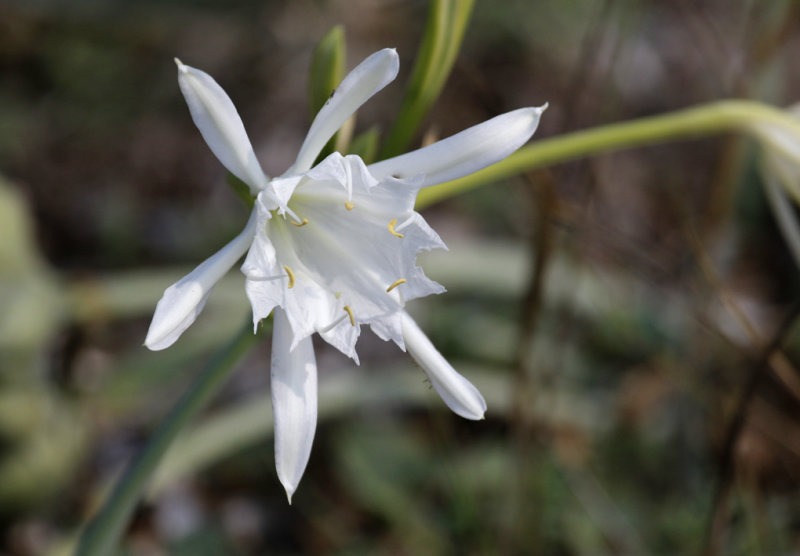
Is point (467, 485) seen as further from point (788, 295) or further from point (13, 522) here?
point (788, 295)

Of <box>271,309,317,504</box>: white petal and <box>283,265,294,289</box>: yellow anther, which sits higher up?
<box>283,265,294,289</box>: yellow anther

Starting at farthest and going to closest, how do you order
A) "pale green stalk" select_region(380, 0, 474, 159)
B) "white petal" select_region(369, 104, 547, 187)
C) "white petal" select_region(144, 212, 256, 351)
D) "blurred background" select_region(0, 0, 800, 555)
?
"blurred background" select_region(0, 0, 800, 555), "pale green stalk" select_region(380, 0, 474, 159), "white petal" select_region(369, 104, 547, 187), "white petal" select_region(144, 212, 256, 351)

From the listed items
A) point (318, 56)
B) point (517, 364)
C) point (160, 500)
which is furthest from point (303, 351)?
point (160, 500)

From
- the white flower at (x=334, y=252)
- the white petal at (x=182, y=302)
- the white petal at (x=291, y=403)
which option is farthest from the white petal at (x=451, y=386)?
the white petal at (x=182, y=302)

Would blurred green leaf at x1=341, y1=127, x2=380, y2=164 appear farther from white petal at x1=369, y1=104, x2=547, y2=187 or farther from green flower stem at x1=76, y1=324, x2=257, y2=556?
green flower stem at x1=76, y1=324, x2=257, y2=556

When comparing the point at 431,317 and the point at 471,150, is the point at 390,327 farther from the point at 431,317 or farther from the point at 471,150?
the point at 431,317

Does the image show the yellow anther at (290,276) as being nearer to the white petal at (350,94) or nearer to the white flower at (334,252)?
the white flower at (334,252)

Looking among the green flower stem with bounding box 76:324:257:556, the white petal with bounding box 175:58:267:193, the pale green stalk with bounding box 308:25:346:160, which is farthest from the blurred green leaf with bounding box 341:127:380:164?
the green flower stem with bounding box 76:324:257:556
